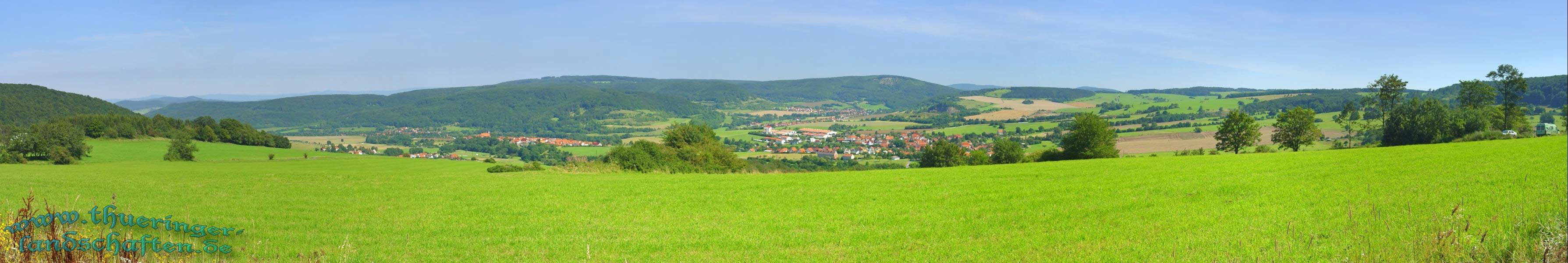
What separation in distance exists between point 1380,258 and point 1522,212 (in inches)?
119

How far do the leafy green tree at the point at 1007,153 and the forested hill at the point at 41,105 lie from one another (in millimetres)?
86037

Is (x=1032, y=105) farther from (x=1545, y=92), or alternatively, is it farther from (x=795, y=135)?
(x=1545, y=92)

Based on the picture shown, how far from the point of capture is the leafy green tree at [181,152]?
45431mm

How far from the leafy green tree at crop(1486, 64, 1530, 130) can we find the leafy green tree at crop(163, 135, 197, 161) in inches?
3362

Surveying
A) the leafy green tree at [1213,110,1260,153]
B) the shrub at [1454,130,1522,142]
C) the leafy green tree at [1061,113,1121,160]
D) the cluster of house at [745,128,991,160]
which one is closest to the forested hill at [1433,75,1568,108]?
the shrub at [1454,130,1522,142]

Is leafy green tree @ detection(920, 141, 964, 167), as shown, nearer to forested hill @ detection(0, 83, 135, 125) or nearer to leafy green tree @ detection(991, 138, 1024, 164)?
leafy green tree @ detection(991, 138, 1024, 164)

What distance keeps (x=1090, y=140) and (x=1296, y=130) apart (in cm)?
1435

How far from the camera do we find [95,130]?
5422cm

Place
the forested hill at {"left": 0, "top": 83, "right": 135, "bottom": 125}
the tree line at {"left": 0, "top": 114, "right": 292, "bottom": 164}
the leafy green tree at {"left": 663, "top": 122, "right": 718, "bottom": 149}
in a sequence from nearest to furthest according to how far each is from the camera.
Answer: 1. the tree line at {"left": 0, "top": 114, "right": 292, "bottom": 164}
2. the leafy green tree at {"left": 663, "top": 122, "right": 718, "bottom": 149}
3. the forested hill at {"left": 0, "top": 83, "right": 135, "bottom": 125}

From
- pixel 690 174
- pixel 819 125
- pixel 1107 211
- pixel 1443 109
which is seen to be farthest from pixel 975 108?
pixel 1107 211

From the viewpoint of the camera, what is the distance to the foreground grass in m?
8.39

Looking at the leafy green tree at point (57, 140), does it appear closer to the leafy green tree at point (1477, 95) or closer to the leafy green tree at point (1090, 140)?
the leafy green tree at point (1090, 140)

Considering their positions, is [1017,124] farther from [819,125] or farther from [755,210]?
[755,210]

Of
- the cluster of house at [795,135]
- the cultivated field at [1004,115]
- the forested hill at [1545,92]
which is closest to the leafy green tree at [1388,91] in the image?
the forested hill at [1545,92]
